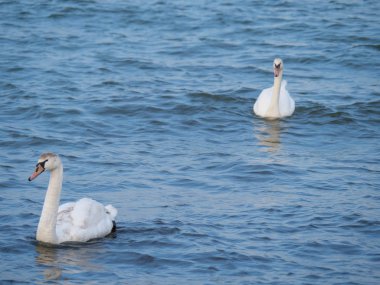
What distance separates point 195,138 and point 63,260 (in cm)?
495

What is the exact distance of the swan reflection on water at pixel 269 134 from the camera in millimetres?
13398

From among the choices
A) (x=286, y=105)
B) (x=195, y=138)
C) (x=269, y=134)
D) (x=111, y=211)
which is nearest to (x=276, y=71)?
(x=286, y=105)

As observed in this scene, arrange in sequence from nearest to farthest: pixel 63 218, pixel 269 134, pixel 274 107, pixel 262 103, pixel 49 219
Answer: pixel 49 219
pixel 63 218
pixel 269 134
pixel 274 107
pixel 262 103

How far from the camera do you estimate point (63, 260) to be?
914 centimetres

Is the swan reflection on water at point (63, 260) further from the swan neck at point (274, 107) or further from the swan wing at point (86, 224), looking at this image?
the swan neck at point (274, 107)

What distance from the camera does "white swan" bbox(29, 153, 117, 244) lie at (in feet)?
31.2

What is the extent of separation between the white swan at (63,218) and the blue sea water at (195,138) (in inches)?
5.8

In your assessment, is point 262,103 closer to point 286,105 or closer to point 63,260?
point 286,105

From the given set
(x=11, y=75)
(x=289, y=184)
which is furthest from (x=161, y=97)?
(x=289, y=184)

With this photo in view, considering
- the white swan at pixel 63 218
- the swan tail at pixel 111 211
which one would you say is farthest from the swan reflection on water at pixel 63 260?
the swan tail at pixel 111 211

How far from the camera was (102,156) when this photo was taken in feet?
41.3

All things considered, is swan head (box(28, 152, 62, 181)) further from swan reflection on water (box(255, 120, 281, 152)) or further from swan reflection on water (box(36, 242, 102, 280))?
swan reflection on water (box(255, 120, 281, 152))

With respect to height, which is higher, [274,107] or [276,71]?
[276,71]

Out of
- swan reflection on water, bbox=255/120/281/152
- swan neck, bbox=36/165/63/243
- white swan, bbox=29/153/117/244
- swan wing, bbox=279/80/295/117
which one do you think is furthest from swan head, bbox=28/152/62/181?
swan wing, bbox=279/80/295/117
